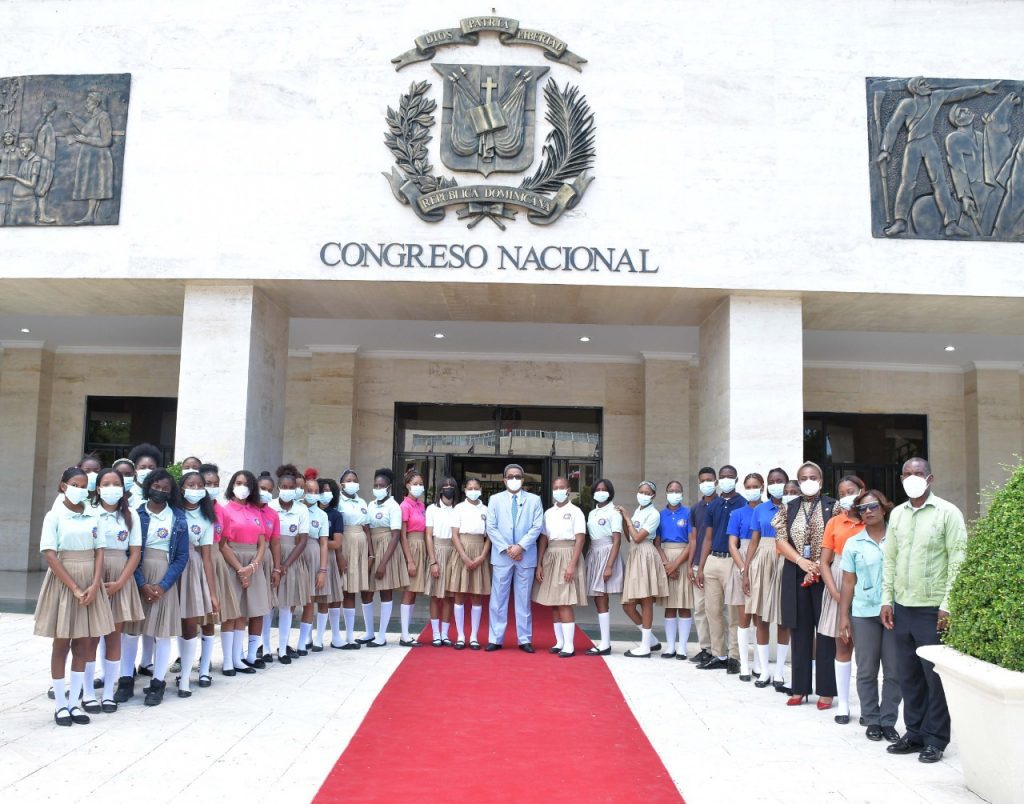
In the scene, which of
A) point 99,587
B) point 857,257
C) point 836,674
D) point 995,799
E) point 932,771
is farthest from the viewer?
point 857,257

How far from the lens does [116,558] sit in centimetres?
572

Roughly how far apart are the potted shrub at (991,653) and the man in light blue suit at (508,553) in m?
4.35

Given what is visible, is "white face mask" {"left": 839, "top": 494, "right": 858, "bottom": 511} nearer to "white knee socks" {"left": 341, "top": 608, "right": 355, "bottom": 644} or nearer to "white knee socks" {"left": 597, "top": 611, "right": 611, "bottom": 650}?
"white knee socks" {"left": 597, "top": 611, "right": 611, "bottom": 650}

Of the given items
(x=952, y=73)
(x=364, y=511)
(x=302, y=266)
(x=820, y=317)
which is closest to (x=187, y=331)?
(x=302, y=266)

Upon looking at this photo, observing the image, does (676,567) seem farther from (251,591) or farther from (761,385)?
(251,591)

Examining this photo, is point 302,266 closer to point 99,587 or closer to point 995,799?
point 99,587

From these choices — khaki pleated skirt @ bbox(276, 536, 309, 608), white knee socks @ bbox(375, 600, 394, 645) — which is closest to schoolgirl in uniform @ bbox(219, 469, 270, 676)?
khaki pleated skirt @ bbox(276, 536, 309, 608)

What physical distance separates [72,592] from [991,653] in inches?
204

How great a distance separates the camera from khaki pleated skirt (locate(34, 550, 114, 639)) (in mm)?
5344

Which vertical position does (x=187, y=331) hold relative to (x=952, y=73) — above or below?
below

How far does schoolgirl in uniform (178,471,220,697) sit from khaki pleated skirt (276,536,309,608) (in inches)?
45.8

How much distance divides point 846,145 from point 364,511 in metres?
6.47

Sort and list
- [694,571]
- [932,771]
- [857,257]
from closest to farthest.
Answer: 1. [932,771]
2. [694,571]
3. [857,257]

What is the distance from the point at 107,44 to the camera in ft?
32.3
